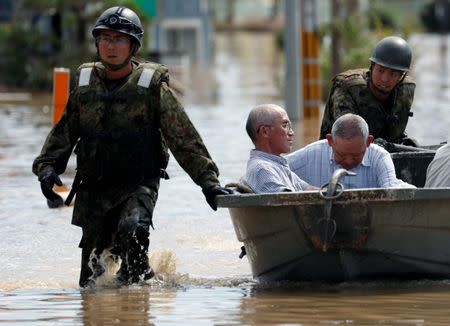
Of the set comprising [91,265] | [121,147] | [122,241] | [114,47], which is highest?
[114,47]

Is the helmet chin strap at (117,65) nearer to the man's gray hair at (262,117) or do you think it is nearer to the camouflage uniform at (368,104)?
the man's gray hair at (262,117)

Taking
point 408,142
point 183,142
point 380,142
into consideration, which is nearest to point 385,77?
point 380,142

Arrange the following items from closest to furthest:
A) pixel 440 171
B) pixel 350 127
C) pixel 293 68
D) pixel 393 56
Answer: pixel 350 127, pixel 440 171, pixel 393 56, pixel 293 68

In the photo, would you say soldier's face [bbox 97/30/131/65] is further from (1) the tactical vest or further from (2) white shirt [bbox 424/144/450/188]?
(2) white shirt [bbox 424/144/450/188]

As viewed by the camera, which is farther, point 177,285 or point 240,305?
point 177,285

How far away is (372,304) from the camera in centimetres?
876

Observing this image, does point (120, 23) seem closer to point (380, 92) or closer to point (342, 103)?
point (342, 103)

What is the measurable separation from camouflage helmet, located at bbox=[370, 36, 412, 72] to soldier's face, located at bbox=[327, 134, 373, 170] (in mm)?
1542

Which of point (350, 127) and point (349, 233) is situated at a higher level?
point (350, 127)

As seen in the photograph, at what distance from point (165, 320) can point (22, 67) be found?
114 ft

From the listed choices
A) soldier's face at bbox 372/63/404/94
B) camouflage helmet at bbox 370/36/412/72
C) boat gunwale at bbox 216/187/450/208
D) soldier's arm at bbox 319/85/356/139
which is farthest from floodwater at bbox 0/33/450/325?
camouflage helmet at bbox 370/36/412/72

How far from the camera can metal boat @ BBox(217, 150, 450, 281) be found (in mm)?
8922

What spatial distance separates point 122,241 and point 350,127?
1.56 metres

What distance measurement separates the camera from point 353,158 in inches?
376
